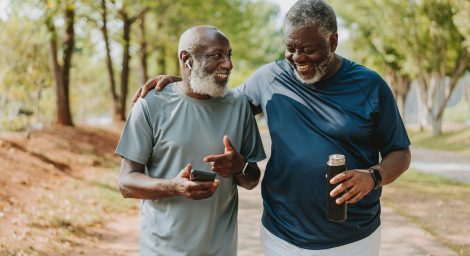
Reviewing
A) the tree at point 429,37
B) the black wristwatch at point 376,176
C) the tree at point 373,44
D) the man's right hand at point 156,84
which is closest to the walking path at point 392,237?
the man's right hand at point 156,84

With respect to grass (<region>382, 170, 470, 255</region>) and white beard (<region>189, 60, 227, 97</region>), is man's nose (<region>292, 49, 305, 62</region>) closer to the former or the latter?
white beard (<region>189, 60, 227, 97</region>)

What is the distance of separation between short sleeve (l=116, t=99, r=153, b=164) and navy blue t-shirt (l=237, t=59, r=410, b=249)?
0.73 meters

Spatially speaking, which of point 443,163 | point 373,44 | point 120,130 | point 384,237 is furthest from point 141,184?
point 373,44

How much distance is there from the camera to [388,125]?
3.10 meters

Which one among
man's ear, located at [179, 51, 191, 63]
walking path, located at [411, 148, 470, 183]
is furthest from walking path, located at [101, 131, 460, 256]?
walking path, located at [411, 148, 470, 183]

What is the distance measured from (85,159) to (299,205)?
35.9 feet

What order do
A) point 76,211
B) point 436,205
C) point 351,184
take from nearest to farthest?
point 351,184, point 76,211, point 436,205

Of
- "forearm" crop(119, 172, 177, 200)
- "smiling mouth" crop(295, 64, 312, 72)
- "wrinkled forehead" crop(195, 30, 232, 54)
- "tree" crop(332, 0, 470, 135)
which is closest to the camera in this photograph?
"forearm" crop(119, 172, 177, 200)

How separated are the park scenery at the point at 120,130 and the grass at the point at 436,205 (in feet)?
0.08

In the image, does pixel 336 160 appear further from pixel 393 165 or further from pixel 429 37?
pixel 429 37

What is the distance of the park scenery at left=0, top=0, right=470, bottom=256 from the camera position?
7516 mm

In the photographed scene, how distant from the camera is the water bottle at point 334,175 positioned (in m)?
2.62

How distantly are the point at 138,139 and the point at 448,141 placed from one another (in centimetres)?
2425

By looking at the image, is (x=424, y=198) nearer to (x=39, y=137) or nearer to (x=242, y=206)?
(x=242, y=206)
